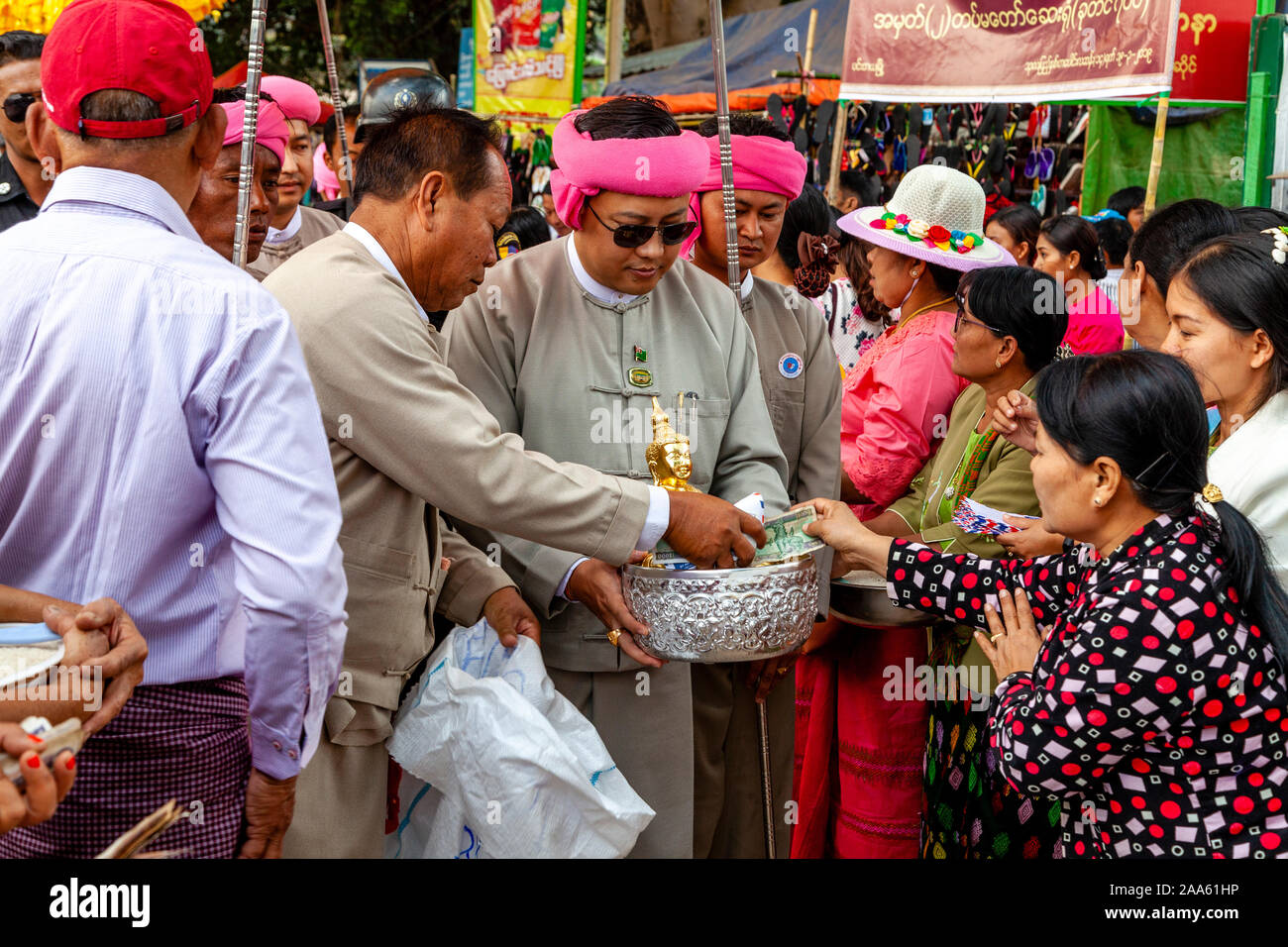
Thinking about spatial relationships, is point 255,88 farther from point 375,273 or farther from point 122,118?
point 122,118

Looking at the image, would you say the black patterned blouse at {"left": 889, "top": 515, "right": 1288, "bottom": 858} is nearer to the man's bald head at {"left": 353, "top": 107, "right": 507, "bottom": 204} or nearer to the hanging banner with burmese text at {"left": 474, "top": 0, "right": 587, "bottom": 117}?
the man's bald head at {"left": 353, "top": 107, "right": 507, "bottom": 204}

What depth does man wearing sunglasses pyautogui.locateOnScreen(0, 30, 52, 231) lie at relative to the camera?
3199mm

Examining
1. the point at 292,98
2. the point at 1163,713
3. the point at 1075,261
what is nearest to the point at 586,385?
the point at 1163,713

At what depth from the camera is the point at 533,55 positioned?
10492 millimetres

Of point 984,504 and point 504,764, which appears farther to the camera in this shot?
point 984,504

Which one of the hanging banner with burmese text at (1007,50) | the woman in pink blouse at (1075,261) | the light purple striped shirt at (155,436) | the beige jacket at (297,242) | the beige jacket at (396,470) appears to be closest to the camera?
the light purple striped shirt at (155,436)

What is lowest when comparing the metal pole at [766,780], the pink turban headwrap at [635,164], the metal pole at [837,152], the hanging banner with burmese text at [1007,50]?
the metal pole at [766,780]

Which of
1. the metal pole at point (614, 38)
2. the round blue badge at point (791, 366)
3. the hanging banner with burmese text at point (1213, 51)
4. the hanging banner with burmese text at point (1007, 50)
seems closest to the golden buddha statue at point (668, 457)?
the round blue badge at point (791, 366)

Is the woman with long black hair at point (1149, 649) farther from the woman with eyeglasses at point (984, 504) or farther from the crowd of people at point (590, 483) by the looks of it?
the woman with eyeglasses at point (984, 504)

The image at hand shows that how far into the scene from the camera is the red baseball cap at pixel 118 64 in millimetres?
1752

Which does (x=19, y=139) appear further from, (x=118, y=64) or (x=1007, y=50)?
(x=1007, y=50)

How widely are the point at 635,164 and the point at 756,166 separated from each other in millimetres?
921

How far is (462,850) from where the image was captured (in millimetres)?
2418

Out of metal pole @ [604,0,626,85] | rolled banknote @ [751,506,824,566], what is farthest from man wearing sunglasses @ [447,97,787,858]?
metal pole @ [604,0,626,85]
